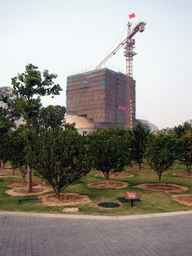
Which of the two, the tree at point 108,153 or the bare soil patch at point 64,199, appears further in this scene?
the tree at point 108,153

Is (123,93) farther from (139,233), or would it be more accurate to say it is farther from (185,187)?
(139,233)

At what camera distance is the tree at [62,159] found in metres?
15.3

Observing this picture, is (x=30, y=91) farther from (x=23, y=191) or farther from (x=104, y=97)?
(x=104, y=97)

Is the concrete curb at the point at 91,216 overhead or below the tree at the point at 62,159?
below

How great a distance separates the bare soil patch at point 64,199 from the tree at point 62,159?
1.22 meters

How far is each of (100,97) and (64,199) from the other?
4279 inches

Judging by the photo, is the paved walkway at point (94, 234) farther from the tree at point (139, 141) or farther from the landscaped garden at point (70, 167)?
the tree at point (139, 141)

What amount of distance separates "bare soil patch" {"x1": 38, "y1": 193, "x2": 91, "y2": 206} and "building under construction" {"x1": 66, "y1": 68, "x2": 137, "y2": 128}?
101880 mm

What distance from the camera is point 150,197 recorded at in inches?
677

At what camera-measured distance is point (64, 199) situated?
16531mm

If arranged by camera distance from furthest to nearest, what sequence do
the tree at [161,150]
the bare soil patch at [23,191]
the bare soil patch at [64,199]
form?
the tree at [161,150] < the bare soil patch at [23,191] < the bare soil patch at [64,199]

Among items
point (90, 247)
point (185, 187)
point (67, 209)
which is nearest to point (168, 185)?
point (185, 187)

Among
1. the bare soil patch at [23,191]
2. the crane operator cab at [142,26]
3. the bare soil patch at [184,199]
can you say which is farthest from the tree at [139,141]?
the crane operator cab at [142,26]

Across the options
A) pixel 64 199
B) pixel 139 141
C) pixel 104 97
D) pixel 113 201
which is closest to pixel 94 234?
pixel 113 201
